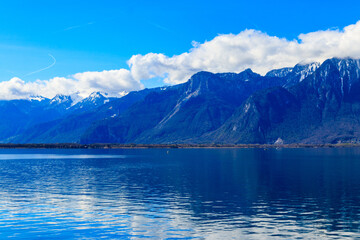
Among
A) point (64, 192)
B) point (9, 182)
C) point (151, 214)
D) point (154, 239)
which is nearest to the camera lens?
point (154, 239)

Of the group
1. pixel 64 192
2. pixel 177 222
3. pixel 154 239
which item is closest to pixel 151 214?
pixel 177 222

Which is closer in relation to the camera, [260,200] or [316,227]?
[316,227]

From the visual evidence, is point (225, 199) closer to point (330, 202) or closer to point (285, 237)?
point (330, 202)

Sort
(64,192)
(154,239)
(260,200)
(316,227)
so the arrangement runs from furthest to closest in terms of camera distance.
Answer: (64,192)
(260,200)
(316,227)
(154,239)

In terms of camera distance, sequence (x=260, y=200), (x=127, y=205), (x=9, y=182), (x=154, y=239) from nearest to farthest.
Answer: (x=154, y=239) < (x=127, y=205) < (x=260, y=200) < (x=9, y=182)

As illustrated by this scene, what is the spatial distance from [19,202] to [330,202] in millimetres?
65579

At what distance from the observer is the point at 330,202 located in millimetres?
85438

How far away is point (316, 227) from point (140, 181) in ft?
242

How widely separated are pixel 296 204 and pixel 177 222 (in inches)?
1170

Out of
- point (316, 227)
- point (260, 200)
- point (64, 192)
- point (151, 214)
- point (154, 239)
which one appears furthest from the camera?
point (64, 192)

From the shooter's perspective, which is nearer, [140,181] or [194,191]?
[194,191]

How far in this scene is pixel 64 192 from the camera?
101750 mm

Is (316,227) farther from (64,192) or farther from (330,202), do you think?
(64,192)

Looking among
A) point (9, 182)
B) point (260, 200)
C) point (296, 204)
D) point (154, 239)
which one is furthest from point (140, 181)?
point (154, 239)
